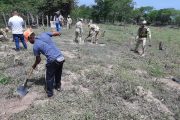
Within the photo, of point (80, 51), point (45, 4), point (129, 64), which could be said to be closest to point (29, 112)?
point (129, 64)

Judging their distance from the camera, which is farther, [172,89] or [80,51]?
[80,51]

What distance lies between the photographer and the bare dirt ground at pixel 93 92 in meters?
9.14

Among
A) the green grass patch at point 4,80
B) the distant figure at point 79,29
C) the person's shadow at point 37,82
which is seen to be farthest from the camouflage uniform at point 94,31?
the person's shadow at point 37,82

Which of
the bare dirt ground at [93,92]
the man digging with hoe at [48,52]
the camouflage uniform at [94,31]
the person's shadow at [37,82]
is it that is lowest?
the bare dirt ground at [93,92]

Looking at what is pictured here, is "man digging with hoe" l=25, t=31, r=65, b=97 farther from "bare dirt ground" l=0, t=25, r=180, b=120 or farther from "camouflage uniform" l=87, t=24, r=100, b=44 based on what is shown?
"camouflage uniform" l=87, t=24, r=100, b=44

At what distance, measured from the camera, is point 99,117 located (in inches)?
353

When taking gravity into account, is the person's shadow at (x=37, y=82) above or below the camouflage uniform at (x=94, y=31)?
below

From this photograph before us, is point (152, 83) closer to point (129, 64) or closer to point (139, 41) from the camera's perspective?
point (129, 64)

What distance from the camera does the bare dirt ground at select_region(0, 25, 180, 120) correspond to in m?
9.14

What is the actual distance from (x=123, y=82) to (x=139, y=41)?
7.92m

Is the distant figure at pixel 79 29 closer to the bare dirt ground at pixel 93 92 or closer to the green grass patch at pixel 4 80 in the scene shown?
the bare dirt ground at pixel 93 92

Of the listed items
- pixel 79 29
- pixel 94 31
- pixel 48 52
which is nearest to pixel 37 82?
Result: pixel 48 52

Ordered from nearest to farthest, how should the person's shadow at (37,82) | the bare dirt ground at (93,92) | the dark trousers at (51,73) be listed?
the bare dirt ground at (93,92) → the dark trousers at (51,73) → the person's shadow at (37,82)

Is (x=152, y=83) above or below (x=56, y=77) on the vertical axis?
below
